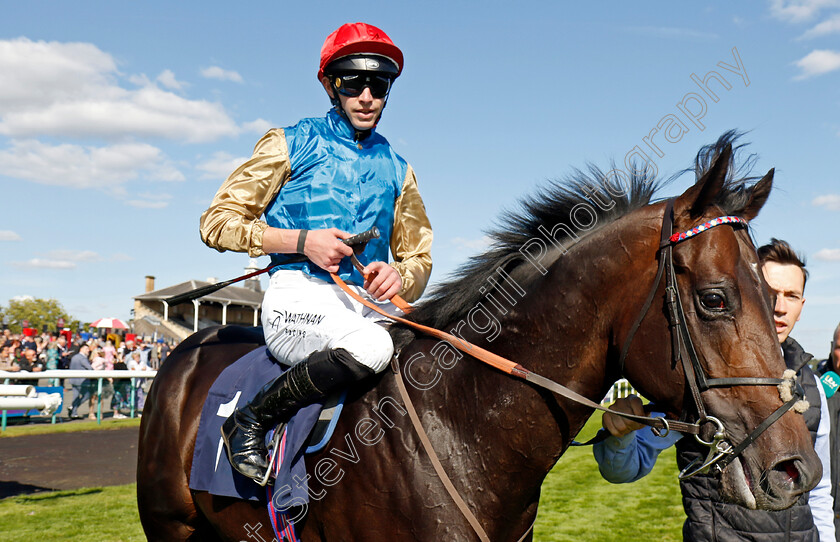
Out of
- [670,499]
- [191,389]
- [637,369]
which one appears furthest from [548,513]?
[637,369]

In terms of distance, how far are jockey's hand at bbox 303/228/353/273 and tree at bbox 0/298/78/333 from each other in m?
62.4

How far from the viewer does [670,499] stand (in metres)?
7.11

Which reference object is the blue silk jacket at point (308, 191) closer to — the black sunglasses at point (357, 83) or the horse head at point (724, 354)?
the black sunglasses at point (357, 83)

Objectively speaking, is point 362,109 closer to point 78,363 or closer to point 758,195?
point 758,195

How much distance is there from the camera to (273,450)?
91.7 inches

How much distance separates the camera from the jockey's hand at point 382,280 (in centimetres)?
244

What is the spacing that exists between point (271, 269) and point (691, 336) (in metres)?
1.70

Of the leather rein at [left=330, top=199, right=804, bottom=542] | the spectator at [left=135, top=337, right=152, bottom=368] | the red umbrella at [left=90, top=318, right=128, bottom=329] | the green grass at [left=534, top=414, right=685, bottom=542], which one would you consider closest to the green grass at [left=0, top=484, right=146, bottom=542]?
the green grass at [left=534, top=414, right=685, bottom=542]

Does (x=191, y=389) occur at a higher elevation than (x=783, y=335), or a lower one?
lower

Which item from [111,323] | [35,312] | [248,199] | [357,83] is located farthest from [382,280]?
[35,312]

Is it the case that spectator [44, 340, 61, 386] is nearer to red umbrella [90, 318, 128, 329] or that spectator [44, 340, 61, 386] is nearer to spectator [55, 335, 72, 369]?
spectator [55, 335, 72, 369]

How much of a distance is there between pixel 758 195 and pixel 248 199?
6.18 feet

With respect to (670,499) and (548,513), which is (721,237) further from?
(670,499)

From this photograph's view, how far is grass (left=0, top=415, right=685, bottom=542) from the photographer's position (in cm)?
566
